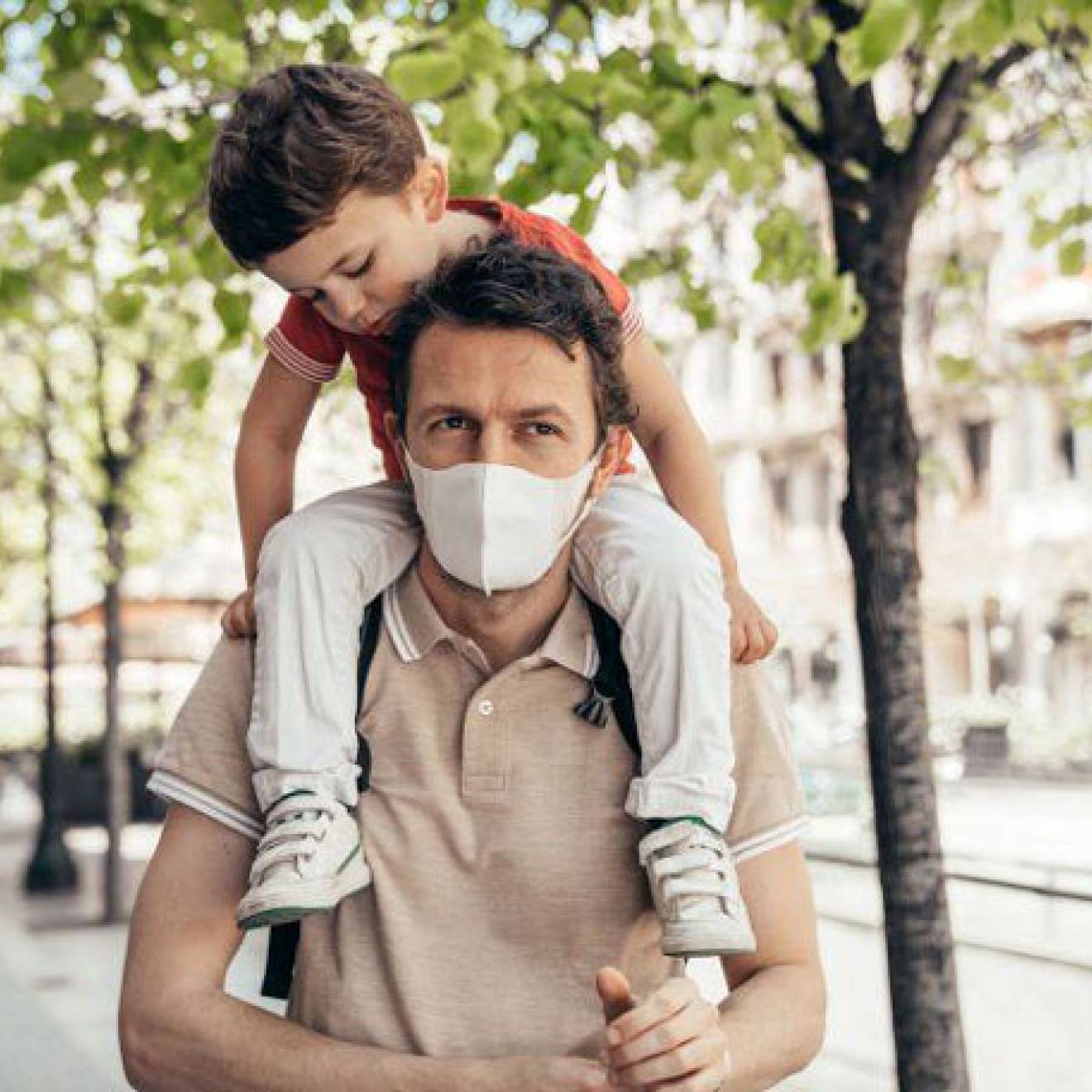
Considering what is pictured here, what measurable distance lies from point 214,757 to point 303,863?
0.27 m

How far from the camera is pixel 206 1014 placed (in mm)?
2180

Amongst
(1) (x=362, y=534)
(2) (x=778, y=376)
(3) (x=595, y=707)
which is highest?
(2) (x=778, y=376)

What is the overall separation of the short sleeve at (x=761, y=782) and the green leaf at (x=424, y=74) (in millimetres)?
1889

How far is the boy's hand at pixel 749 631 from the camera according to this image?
7.95 feet

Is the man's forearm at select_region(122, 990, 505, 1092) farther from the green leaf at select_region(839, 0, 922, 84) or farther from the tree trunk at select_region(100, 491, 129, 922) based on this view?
the tree trunk at select_region(100, 491, 129, 922)

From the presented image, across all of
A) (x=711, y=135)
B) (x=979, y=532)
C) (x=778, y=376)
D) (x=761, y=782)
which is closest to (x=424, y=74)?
(x=711, y=135)

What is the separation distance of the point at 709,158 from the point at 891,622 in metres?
1.36

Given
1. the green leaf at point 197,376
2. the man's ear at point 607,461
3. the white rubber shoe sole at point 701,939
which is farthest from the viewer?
the green leaf at point 197,376

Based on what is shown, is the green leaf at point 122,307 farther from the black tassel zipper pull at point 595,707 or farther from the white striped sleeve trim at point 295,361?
the black tassel zipper pull at point 595,707

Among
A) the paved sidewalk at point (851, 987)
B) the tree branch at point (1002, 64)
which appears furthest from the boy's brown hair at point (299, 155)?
the paved sidewalk at point (851, 987)

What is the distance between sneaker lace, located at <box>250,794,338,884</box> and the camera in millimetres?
2107

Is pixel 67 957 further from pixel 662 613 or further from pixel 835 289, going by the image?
pixel 662 613

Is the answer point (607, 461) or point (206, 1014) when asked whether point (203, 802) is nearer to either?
point (206, 1014)

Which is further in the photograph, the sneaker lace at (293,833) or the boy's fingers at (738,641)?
the boy's fingers at (738,641)
